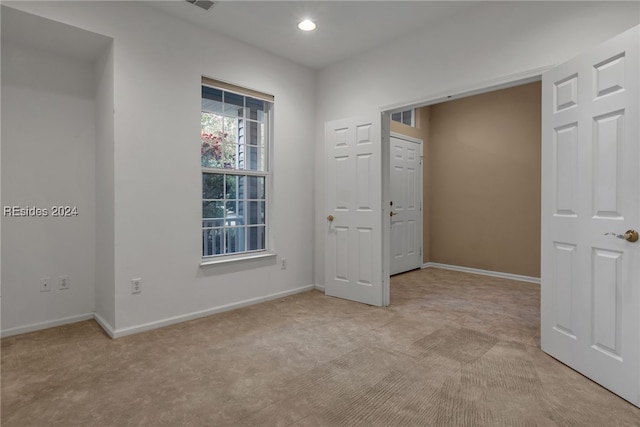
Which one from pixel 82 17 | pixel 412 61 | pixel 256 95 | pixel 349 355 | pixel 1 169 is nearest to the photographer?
pixel 349 355

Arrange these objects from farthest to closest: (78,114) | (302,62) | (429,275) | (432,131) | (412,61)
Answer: (432,131) < (429,275) < (302,62) < (412,61) < (78,114)

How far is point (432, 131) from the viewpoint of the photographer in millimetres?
6031

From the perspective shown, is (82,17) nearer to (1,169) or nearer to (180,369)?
(1,169)

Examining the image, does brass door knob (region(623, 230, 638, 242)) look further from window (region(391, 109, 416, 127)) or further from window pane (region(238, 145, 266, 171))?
window (region(391, 109, 416, 127))

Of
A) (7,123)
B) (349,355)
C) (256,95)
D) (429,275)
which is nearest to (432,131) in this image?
(429,275)

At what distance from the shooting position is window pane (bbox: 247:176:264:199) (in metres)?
3.96

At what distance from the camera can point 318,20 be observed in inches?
129

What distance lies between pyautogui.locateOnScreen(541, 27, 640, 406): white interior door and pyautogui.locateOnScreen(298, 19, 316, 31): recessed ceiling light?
207 centimetres

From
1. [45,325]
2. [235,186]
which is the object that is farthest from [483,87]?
[45,325]

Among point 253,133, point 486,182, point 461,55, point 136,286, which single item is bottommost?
point 136,286

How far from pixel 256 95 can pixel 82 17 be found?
1.65 metres

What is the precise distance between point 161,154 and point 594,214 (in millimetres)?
3351

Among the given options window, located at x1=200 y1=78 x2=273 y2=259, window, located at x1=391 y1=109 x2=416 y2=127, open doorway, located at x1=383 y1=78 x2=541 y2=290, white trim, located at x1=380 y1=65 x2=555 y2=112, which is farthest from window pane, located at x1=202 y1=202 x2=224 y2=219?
window, located at x1=391 y1=109 x2=416 y2=127

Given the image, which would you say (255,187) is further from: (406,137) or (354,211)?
(406,137)
